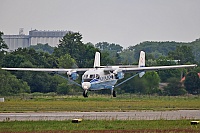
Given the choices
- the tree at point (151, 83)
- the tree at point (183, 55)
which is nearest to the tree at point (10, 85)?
the tree at point (151, 83)

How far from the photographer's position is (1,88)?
89.3 m

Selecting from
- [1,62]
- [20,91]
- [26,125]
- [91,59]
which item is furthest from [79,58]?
[26,125]

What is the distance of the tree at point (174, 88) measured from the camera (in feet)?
290

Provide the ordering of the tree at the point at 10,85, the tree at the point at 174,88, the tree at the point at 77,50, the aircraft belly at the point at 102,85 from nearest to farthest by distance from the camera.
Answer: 1. the aircraft belly at the point at 102,85
2. the tree at the point at 174,88
3. the tree at the point at 10,85
4. the tree at the point at 77,50

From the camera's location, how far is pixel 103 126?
4066cm

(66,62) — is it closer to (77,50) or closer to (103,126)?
(77,50)

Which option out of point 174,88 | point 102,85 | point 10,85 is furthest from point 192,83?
point 10,85

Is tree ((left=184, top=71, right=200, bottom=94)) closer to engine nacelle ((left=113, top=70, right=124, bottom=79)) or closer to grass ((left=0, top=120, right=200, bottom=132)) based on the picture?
engine nacelle ((left=113, top=70, right=124, bottom=79))

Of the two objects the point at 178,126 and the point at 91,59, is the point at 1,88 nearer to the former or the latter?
the point at 91,59

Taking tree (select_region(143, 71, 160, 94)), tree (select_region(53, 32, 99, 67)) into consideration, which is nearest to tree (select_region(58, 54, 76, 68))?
tree (select_region(53, 32, 99, 67))

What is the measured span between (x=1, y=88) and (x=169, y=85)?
21.1 m

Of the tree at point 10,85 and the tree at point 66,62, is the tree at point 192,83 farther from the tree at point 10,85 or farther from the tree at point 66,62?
the tree at point 66,62

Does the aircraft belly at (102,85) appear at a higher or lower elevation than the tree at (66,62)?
lower

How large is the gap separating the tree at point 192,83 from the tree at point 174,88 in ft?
6.76
